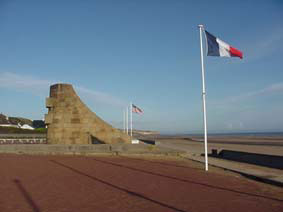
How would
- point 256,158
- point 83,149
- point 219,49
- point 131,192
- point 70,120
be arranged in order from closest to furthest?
point 131,192
point 219,49
point 256,158
point 83,149
point 70,120

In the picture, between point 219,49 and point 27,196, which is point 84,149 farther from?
point 27,196

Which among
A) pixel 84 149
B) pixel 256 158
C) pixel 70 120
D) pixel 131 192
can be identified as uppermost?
pixel 70 120

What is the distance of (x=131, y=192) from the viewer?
25.2ft

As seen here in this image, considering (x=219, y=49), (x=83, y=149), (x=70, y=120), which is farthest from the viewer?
(x=70, y=120)

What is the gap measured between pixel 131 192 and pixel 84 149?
11.7 m

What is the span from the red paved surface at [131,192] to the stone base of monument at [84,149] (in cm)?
749

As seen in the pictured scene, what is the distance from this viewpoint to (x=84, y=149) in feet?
61.8

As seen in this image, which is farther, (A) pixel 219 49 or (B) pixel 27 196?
(A) pixel 219 49

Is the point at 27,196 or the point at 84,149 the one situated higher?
the point at 84,149

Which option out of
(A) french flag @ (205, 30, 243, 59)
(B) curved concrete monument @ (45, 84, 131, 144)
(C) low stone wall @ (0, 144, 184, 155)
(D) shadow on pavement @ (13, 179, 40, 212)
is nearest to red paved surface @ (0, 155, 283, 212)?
(D) shadow on pavement @ (13, 179, 40, 212)

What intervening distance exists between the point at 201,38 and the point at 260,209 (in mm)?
8854

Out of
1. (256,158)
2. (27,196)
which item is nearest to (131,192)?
(27,196)

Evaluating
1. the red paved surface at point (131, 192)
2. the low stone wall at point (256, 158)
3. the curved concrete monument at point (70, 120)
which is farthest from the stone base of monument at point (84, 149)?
the red paved surface at point (131, 192)

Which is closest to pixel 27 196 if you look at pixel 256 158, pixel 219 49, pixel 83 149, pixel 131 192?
pixel 131 192
